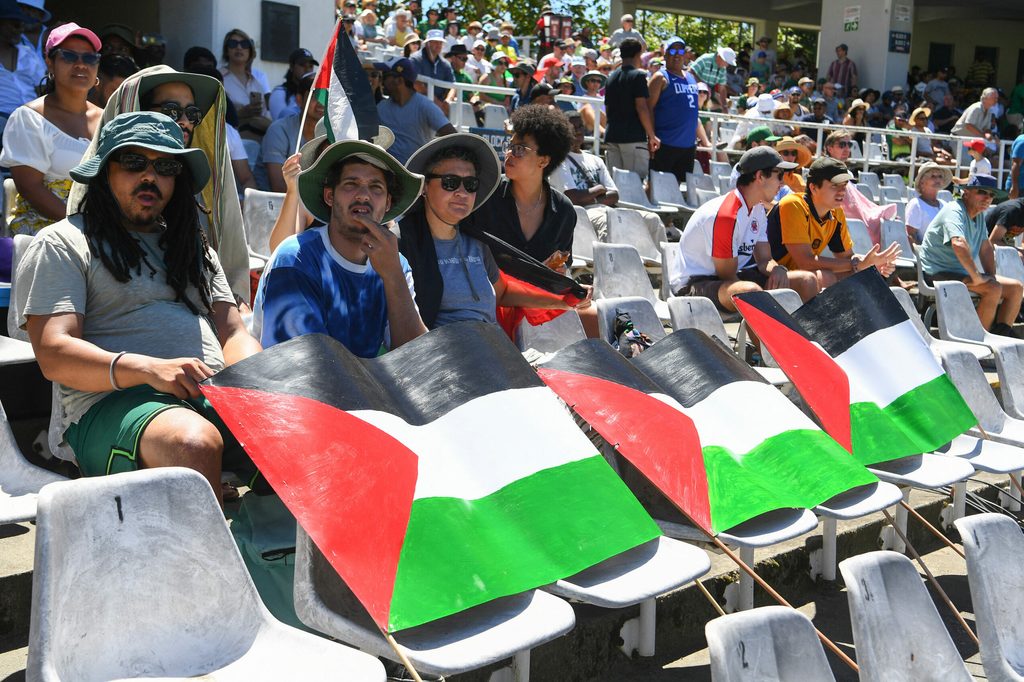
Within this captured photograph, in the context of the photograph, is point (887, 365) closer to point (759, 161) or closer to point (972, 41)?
point (759, 161)

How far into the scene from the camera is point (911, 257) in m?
9.93

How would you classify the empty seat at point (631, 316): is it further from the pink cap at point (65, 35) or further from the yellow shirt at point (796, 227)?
the pink cap at point (65, 35)

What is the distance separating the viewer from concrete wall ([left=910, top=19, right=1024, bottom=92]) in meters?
26.8

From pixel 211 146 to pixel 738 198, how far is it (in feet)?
11.4

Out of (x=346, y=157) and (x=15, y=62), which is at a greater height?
(x=15, y=62)

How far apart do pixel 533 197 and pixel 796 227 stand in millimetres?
2433

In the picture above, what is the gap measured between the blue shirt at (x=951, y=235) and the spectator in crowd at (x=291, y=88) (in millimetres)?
4954

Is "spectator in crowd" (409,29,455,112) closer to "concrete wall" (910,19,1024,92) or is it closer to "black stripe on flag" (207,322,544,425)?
"black stripe on flag" (207,322,544,425)

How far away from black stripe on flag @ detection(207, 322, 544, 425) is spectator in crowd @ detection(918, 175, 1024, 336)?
645 centimetres

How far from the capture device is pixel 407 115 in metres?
8.17

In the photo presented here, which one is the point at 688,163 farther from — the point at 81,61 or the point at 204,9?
the point at 81,61

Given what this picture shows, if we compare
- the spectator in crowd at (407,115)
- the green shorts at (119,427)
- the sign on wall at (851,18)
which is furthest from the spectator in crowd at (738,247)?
the sign on wall at (851,18)

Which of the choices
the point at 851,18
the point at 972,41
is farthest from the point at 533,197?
the point at 972,41

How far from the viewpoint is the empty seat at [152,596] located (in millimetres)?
2096
